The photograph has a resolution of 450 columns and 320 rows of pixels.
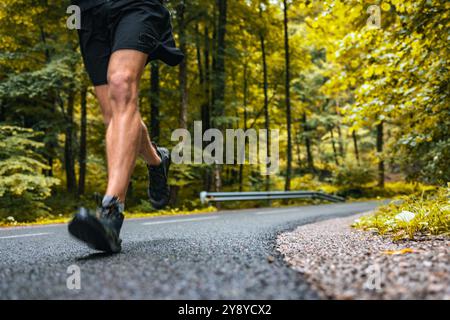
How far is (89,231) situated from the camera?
1.63 meters

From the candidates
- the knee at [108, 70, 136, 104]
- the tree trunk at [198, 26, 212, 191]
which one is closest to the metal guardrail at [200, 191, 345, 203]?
the tree trunk at [198, 26, 212, 191]

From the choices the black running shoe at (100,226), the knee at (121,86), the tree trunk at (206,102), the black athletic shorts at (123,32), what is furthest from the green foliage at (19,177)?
the black running shoe at (100,226)

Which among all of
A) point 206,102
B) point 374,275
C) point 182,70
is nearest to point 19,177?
point 182,70

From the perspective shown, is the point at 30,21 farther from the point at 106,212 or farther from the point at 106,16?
the point at 106,212

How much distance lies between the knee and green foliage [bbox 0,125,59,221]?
6.42 metres

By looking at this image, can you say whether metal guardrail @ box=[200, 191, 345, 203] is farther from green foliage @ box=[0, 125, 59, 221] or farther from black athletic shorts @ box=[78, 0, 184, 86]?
black athletic shorts @ box=[78, 0, 184, 86]

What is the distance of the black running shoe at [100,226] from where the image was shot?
1.59m

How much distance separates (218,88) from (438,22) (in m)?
8.76

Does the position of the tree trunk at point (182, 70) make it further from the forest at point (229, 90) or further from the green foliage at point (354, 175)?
the green foliage at point (354, 175)

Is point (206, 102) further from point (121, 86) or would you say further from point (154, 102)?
point (121, 86)

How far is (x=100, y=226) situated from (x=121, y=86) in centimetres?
78

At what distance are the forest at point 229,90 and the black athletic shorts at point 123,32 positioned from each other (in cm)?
239

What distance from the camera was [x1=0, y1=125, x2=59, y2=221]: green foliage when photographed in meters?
7.57
